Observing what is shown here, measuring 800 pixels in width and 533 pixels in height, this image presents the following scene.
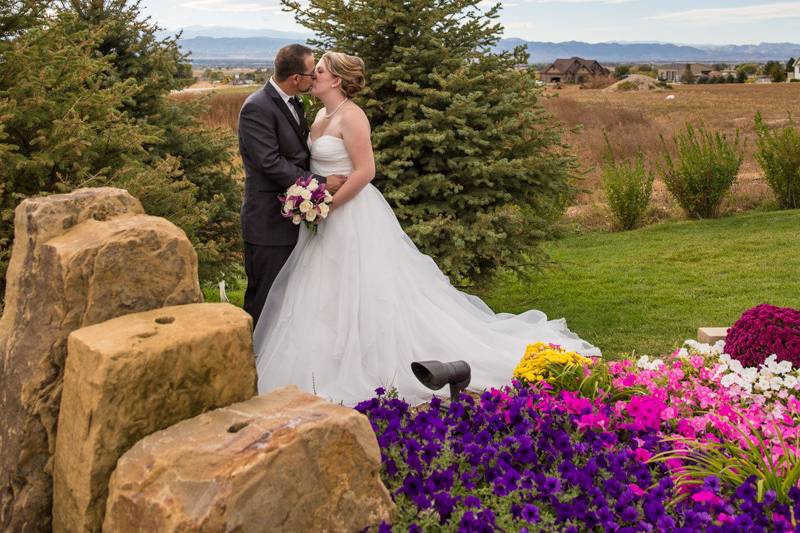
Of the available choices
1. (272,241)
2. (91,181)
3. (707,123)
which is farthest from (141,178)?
(707,123)

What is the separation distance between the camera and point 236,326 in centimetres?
358

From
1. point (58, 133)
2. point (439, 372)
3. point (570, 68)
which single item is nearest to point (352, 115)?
point (58, 133)

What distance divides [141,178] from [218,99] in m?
21.2

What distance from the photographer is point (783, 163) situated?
14789 mm

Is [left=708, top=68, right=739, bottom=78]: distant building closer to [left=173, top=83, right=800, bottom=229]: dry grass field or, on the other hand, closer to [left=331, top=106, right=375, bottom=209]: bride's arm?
[left=173, top=83, right=800, bottom=229]: dry grass field

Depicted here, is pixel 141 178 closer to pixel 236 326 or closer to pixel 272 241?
pixel 272 241

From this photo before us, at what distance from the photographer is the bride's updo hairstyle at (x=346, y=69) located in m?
6.10

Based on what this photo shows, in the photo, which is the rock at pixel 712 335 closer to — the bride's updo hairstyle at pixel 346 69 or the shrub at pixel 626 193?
the bride's updo hairstyle at pixel 346 69

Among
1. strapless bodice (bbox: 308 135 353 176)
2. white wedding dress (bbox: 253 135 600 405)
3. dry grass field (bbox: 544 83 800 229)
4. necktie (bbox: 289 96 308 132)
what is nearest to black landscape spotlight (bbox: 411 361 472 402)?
white wedding dress (bbox: 253 135 600 405)

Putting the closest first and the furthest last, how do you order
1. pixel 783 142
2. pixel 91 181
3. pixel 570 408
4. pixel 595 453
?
pixel 595 453, pixel 570 408, pixel 91 181, pixel 783 142

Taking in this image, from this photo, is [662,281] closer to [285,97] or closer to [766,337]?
[766,337]

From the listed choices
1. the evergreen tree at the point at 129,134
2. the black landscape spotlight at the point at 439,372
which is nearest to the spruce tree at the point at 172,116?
the evergreen tree at the point at 129,134

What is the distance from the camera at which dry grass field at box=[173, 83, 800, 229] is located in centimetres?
1556

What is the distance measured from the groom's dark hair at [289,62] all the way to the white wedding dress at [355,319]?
550 mm
